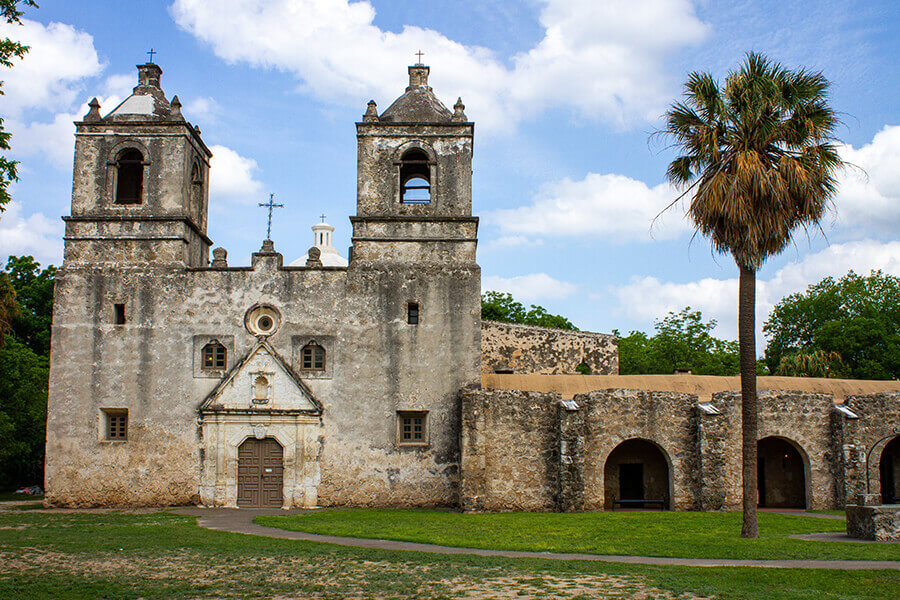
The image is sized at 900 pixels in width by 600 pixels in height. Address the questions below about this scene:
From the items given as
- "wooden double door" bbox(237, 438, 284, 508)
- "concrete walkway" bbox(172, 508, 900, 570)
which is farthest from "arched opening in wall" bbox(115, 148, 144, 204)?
"concrete walkway" bbox(172, 508, 900, 570)

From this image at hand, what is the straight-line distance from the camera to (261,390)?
24.0 meters

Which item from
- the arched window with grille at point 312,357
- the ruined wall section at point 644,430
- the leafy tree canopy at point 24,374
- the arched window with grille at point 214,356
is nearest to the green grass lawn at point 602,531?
the ruined wall section at point 644,430

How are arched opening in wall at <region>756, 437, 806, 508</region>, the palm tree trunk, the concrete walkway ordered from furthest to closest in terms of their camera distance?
arched opening in wall at <region>756, 437, 806, 508</region>
the palm tree trunk
the concrete walkway

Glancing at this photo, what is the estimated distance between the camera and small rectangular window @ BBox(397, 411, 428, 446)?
23922mm

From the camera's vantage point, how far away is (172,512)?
22.0 meters

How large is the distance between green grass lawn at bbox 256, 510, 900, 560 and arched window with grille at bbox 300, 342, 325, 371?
439 cm

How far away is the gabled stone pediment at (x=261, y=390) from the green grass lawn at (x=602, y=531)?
3431 millimetres

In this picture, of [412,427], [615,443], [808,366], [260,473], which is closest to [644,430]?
[615,443]

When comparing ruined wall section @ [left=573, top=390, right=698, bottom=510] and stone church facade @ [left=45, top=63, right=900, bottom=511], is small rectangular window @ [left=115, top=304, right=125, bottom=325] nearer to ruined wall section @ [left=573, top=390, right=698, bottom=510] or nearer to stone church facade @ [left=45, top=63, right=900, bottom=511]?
stone church facade @ [left=45, top=63, right=900, bottom=511]

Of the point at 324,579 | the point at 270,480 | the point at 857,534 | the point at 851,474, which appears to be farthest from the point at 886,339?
the point at 324,579

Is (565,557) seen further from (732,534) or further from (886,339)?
(886,339)

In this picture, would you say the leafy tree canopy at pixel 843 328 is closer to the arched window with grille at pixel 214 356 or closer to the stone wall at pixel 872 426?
the stone wall at pixel 872 426

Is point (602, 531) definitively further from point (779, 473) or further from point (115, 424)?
point (115, 424)

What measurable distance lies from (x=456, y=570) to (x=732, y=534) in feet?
24.7
